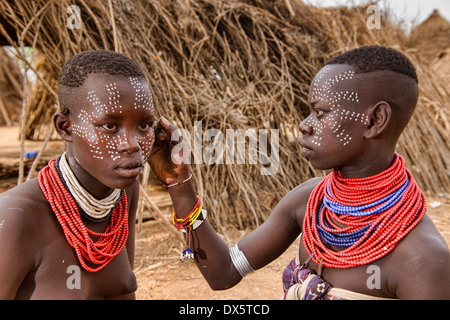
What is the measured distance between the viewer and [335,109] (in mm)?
1333

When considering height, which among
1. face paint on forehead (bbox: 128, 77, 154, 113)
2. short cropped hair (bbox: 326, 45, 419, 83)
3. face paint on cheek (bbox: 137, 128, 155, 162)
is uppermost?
short cropped hair (bbox: 326, 45, 419, 83)

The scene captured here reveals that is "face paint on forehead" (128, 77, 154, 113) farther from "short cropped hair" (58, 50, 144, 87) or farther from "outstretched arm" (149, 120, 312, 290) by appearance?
"outstretched arm" (149, 120, 312, 290)

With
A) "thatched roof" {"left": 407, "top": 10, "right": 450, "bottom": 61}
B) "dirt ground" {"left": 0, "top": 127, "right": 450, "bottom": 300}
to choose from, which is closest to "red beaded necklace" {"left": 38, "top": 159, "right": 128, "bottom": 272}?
"dirt ground" {"left": 0, "top": 127, "right": 450, "bottom": 300}

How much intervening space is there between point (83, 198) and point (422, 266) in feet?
3.92

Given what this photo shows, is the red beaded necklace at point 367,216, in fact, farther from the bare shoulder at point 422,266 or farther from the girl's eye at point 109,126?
→ the girl's eye at point 109,126

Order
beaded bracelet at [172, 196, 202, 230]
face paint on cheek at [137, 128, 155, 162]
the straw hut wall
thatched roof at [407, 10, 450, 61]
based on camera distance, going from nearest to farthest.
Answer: face paint on cheek at [137, 128, 155, 162], beaded bracelet at [172, 196, 202, 230], the straw hut wall, thatched roof at [407, 10, 450, 61]

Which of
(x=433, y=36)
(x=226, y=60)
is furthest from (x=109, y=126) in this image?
(x=433, y=36)

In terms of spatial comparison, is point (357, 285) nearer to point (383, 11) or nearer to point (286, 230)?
point (286, 230)

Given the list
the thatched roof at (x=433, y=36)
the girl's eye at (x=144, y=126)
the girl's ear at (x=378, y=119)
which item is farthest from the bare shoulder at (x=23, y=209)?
the thatched roof at (x=433, y=36)

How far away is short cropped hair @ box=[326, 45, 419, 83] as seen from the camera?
1271 mm

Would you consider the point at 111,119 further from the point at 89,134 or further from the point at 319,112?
the point at 319,112

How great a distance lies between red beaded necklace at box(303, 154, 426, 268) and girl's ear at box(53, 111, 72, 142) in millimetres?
1036

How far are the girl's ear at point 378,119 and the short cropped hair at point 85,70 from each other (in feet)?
2.90
